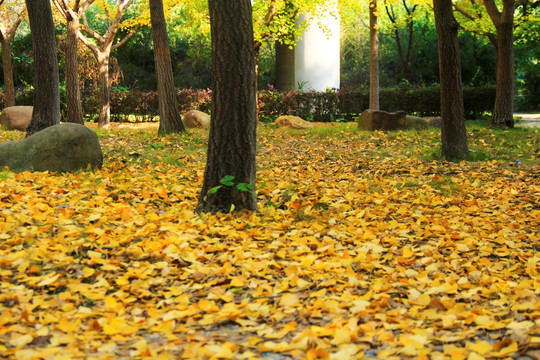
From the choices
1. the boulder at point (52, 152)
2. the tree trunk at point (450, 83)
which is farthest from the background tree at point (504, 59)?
the boulder at point (52, 152)

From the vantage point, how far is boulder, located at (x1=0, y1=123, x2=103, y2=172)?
675 centimetres

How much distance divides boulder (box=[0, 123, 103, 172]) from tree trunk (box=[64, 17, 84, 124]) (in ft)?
13.3

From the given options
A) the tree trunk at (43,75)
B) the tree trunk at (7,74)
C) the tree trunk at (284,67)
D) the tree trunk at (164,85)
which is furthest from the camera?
the tree trunk at (284,67)

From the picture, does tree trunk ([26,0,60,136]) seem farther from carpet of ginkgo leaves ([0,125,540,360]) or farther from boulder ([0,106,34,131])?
boulder ([0,106,34,131])

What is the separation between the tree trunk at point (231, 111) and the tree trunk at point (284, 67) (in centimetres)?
1515

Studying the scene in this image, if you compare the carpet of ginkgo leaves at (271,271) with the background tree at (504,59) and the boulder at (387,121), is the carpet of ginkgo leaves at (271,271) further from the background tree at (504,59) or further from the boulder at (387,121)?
the background tree at (504,59)

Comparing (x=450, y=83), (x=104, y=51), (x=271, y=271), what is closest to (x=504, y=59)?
(x=450, y=83)

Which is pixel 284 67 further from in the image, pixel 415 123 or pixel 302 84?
pixel 415 123

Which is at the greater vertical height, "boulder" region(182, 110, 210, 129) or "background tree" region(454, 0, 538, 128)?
"background tree" region(454, 0, 538, 128)

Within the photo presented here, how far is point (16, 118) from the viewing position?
43.1ft

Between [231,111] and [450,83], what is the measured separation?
455 centimetres

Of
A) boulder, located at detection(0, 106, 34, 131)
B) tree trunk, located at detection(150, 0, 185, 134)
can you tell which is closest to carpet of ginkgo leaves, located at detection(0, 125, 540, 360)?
tree trunk, located at detection(150, 0, 185, 134)

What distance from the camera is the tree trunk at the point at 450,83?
8.12m

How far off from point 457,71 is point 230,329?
664 centimetres
